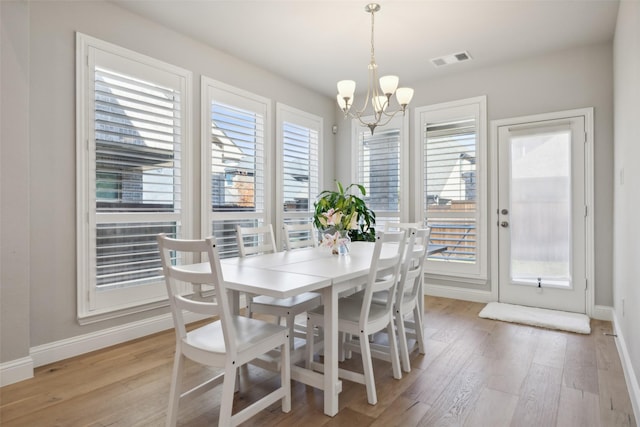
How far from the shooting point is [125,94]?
120 inches

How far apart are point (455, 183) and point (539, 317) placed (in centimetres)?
176

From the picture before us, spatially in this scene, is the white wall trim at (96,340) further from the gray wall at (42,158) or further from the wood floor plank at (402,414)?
the wood floor plank at (402,414)

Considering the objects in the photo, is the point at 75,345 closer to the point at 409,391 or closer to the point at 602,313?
the point at 409,391

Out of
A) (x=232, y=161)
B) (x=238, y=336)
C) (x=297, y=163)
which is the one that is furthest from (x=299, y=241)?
(x=297, y=163)

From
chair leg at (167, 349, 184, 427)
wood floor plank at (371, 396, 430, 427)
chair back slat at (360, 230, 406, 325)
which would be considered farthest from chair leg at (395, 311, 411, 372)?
chair leg at (167, 349, 184, 427)

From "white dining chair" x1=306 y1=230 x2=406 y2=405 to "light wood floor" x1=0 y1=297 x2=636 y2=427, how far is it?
0.42ft

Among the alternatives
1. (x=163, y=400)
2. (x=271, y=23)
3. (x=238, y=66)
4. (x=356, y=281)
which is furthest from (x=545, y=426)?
(x=238, y=66)

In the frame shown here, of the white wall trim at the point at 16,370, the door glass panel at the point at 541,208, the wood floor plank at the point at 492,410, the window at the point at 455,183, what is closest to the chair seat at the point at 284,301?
the wood floor plank at the point at 492,410

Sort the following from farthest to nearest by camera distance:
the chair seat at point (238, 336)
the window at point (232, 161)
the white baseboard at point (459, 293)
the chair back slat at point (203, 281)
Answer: the white baseboard at point (459, 293) < the window at point (232, 161) < the chair seat at point (238, 336) < the chair back slat at point (203, 281)

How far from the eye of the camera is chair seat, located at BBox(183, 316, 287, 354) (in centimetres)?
169

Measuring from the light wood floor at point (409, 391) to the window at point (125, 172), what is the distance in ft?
1.74

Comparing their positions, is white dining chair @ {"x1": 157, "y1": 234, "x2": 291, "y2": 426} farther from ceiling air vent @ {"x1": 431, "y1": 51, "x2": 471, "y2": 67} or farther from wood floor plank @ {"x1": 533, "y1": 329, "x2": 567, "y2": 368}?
ceiling air vent @ {"x1": 431, "y1": 51, "x2": 471, "y2": 67}

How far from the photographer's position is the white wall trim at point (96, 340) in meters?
2.59

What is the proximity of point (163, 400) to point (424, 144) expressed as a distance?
4058mm
